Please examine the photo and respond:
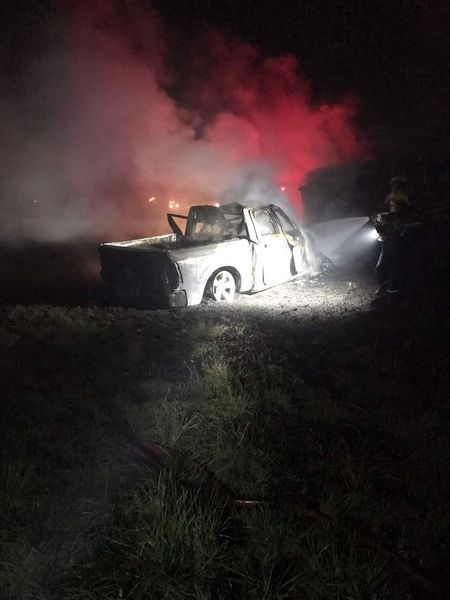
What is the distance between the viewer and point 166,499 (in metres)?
2.65

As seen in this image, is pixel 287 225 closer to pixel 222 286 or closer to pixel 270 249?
pixel 270 249

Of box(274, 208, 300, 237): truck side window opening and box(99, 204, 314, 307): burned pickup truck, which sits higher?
box(274, 208, 300, 237): truck side window opening

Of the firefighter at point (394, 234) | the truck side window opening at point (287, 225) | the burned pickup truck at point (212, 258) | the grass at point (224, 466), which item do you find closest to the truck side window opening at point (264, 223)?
the burned pickup truck at point (212, 258)

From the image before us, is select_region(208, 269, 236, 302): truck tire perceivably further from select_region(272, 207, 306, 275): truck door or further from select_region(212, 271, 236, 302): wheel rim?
select_region(272, 207, 306, 275): truck door

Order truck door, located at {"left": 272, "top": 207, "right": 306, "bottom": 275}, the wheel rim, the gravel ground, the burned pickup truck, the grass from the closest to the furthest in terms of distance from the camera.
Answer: the grass < the burned pickup truck < the gravel ground < the wheel rim < truck door, located at {"left": 272, "top": 207, "right": 306, "bottom": 275}

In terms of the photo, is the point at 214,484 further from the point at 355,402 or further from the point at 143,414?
the point at 355,402

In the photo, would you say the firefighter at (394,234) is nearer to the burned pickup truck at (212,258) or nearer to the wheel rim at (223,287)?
the burned pickup truck at (212,258)

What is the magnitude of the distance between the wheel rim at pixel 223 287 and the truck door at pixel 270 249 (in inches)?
28.2

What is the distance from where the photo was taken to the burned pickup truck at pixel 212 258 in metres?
6.81

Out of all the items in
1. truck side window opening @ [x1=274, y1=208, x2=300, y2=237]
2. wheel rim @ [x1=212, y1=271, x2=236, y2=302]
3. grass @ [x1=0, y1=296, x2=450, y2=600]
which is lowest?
grass @ [x1=0, y1=296, x2=450, y2=600]

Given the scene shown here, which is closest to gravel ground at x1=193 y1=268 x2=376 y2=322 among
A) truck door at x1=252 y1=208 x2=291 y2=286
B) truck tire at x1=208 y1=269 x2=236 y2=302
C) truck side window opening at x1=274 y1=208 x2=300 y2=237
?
Answer: truck tire at x1=208 y1=269 x2=236 y2=302

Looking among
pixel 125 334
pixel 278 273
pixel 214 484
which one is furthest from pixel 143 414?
pixel 278 273

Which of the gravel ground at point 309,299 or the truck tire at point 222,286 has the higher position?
the truck tire at point 222,286

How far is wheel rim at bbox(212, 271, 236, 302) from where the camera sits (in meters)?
7.60
